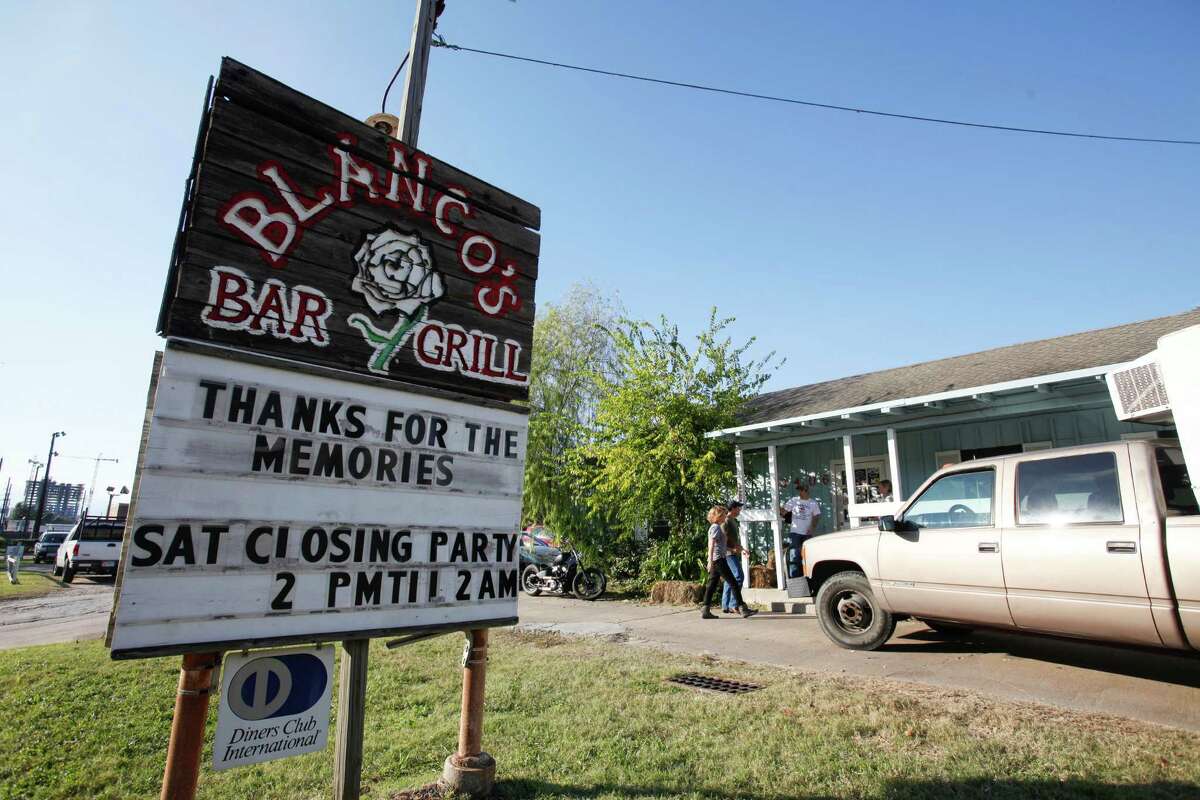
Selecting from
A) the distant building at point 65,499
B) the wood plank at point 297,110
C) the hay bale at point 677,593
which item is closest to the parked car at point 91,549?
the hay bale at point 677,593

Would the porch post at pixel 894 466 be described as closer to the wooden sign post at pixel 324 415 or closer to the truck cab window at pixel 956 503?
the truck cab window at pixel 956 503

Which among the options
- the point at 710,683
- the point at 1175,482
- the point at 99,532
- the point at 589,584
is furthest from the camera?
the point at 99,532

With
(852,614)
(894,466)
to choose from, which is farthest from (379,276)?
(894,466)

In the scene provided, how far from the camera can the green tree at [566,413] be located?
1786 centimetres

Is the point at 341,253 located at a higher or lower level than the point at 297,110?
lower

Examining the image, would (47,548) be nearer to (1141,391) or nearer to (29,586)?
(29,586)

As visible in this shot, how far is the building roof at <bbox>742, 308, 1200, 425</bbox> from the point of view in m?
9.69

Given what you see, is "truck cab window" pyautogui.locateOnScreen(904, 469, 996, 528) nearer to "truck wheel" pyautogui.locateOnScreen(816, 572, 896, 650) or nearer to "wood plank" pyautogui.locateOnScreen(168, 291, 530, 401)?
"truck wheel" pyautogui.locateOnScreen(816, 572, 896, 650)

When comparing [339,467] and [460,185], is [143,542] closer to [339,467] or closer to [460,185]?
[339,467]

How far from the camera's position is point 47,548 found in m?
31.9

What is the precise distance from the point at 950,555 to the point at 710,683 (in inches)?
97.3

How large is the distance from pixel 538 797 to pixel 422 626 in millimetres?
1196

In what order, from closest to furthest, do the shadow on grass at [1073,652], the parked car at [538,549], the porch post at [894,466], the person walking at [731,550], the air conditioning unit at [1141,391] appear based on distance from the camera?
the air conditioning unit at [1141,391], the shadow on grass at [1073,652], the person walking at [731,550], the porch post at [894,466], the parked car at [538,549]

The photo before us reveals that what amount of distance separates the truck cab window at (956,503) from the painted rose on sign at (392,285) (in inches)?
201
